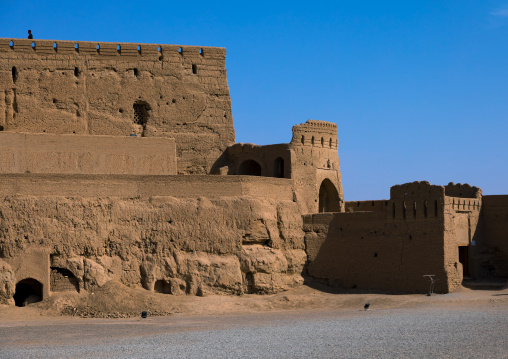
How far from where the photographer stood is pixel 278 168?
40.6 metres

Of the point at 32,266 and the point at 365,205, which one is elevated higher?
the point at 365,205

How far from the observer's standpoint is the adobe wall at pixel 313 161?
39562mm

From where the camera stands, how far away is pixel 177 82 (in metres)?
42.6

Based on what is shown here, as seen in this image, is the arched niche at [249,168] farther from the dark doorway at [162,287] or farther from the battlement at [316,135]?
the dark doorway at [162,287]

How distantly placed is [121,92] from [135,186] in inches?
291

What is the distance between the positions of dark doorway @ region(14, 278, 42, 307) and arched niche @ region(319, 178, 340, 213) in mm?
13406

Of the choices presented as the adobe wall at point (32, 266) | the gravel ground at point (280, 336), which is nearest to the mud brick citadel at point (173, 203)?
the adobe wall at point (32, 266)

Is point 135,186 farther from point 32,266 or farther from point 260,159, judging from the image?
point 260,159

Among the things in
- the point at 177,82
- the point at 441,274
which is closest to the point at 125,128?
the point at 177,82

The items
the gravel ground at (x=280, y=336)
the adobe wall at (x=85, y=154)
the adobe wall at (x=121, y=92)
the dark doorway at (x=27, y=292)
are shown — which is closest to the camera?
the gravel ground at (x=280, y=336)

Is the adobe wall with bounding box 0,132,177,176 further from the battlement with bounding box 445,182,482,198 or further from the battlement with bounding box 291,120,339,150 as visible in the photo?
the battlement with bounding box 445,182,482,198

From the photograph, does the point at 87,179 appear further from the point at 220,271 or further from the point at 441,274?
the point at 441,274

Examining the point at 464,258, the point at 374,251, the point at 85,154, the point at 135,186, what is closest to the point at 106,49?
the point at 85,154

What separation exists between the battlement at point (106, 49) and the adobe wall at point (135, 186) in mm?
8152
